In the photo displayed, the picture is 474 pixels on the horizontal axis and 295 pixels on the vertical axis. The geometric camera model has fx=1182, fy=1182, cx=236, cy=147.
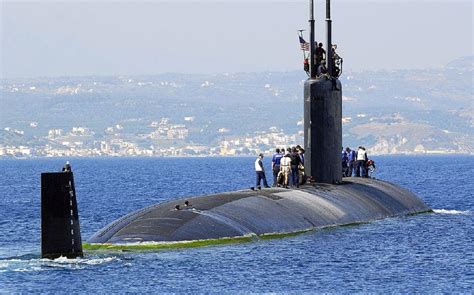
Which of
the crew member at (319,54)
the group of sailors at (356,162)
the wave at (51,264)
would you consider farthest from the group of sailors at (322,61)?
the wave at (51,264)

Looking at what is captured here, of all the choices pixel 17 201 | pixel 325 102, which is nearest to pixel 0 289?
pixel 325 102

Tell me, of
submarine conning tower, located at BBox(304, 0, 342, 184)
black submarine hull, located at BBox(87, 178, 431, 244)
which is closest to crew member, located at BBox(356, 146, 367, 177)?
black submarine hull, located at BBox(87, 178, 431, 244)

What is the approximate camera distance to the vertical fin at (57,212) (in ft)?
109

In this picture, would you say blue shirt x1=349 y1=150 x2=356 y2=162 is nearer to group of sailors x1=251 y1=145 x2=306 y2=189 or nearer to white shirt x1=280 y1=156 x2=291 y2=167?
group of sailors x1=251 y1=145 x2=306 y2=189

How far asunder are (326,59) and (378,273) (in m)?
16.3

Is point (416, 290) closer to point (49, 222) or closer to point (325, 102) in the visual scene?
point (49, 222)

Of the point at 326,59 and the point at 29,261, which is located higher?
the point at 326,59

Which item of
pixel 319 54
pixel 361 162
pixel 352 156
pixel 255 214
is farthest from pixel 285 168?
pixel 361 162

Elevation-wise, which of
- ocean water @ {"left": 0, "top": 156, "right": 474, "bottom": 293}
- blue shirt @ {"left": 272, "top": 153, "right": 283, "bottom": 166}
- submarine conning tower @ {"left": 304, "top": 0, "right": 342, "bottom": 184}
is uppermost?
submarine conning tower @ {"left": 304, "top": 0, "right": 342, "bottom": 184}

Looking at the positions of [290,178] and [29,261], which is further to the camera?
[290,178]

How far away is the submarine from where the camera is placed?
111ft

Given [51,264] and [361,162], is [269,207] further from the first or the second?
[361,162]

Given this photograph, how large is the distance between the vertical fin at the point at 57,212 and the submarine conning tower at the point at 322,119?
16.4m

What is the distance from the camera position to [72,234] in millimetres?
33906
